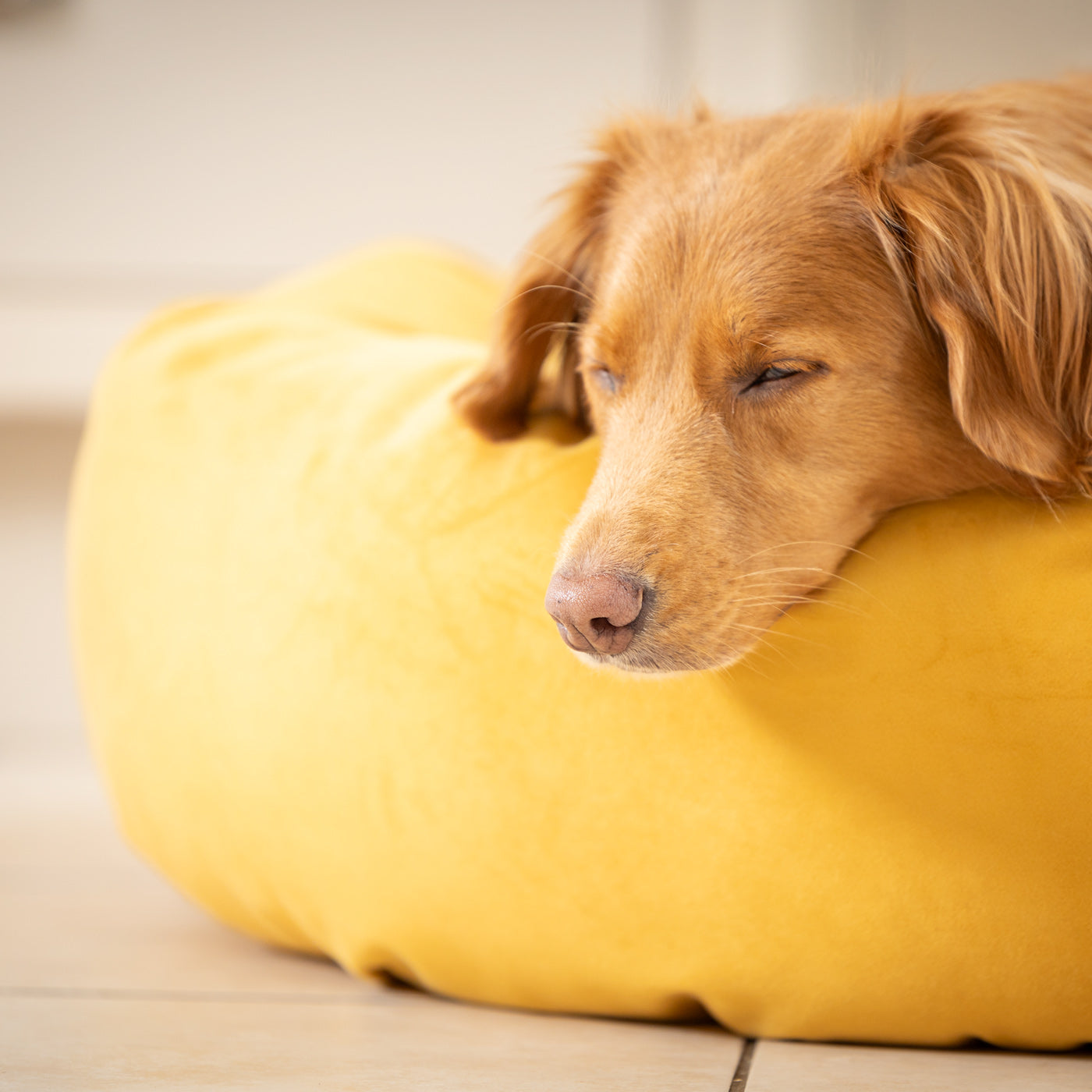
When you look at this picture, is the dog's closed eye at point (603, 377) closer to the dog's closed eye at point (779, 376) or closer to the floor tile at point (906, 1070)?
the dog's closed eye at point (779, 376)

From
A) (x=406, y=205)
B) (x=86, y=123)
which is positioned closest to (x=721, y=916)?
(x=406, y=205)

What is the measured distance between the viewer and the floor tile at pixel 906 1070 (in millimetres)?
1130

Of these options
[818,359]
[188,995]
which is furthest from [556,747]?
[188,995]

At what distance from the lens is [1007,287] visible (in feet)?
3.89

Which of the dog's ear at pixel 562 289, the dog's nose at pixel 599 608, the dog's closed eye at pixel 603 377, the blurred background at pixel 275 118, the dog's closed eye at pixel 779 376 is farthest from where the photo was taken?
the blurred background at pixel 275 118

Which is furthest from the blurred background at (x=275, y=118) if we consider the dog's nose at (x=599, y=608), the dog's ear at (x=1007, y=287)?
the dog's nose at (x=599, y=608)

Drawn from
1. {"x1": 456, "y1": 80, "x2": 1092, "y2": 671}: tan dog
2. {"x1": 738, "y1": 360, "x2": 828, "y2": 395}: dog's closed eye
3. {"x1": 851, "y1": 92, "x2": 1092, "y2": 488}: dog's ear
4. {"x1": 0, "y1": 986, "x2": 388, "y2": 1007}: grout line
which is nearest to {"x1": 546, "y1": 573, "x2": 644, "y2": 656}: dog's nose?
{"x1": 456, "y1": 80, "x2": 1092, "y2": 671}: tan dog

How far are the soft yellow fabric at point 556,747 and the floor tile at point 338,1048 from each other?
0.15 ft

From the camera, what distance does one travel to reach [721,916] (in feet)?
4.04

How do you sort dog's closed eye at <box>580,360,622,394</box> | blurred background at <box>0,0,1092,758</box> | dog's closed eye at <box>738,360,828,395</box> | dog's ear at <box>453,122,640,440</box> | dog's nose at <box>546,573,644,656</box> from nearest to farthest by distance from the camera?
dog's nose at <box>546,573,644,656</box> < dog's closed eye at <box>738,360,828,395</box> < dog's closed eye at <box>580,360,622,394</box> < dog's ear at <box>453,122,640,440</box> < blurred background at <box>0,0,1092,758</box>

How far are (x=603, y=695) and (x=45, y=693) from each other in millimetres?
2769

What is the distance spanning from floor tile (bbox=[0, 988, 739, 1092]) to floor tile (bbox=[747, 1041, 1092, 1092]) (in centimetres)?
5

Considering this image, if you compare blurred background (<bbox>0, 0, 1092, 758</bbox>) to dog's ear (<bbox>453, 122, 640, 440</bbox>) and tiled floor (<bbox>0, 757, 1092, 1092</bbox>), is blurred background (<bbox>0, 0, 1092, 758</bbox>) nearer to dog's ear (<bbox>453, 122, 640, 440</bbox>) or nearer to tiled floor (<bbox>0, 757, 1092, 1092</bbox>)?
dog's ear (<bbox>453, 122, 640, 440</bbox>)

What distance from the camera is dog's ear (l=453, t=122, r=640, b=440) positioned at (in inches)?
59.8
